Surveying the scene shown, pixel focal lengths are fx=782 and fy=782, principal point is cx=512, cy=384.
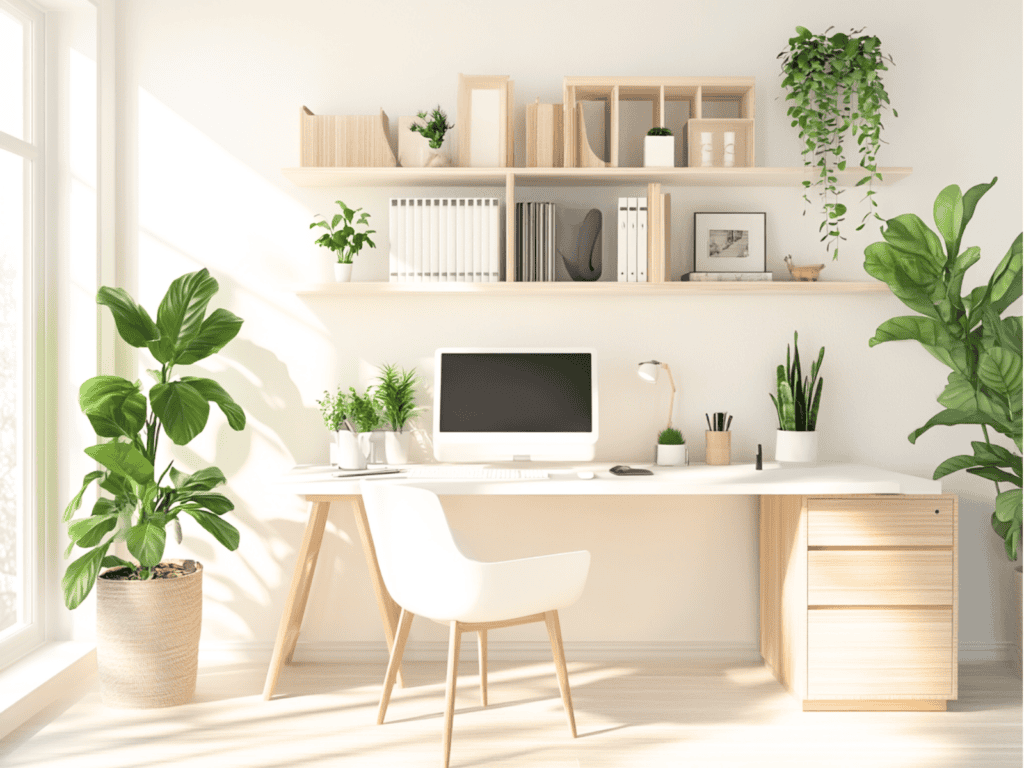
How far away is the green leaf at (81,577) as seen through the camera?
2.46 metres

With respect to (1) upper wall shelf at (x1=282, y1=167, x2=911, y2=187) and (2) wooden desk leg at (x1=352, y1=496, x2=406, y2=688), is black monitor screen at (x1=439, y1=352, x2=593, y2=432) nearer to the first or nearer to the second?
(2) wooden desk leg at (x1=352, y1=496, x2=406, y2=688)

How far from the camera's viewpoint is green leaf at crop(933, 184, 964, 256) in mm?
2635

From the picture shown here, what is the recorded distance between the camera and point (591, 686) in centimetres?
280

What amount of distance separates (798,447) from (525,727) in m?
1.42

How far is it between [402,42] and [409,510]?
194 centimetres

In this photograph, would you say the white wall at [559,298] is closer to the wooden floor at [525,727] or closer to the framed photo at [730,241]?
the framed photo at [730,241]

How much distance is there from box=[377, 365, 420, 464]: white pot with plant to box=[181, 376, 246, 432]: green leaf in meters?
0.52

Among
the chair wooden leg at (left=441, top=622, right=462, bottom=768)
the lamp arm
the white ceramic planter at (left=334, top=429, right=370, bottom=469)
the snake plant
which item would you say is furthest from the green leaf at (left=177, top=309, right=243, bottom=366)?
the snake plant

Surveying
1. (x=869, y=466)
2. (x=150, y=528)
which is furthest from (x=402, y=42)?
(x=869, y=466)

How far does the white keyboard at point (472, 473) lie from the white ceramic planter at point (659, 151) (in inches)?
48.0

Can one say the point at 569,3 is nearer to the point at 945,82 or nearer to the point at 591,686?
the point at 945,82

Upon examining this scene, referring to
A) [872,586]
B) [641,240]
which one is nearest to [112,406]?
[641,240]

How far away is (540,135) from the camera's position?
2951 millimetres

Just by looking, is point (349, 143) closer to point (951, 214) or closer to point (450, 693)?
point (450, 693)
